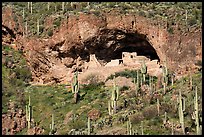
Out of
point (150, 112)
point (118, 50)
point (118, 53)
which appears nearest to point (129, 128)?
point (150, 112)

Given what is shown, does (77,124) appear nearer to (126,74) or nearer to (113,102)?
(113,102)

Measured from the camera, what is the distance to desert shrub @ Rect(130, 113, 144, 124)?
30.8 metres

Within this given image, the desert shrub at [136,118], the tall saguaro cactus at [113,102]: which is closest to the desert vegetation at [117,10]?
the tall saguaro cactus at [113,102]

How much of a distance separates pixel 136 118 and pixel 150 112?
862mm

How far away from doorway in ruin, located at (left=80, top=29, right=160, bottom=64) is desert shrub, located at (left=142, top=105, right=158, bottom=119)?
10224 millimetres

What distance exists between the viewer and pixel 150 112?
103 ft

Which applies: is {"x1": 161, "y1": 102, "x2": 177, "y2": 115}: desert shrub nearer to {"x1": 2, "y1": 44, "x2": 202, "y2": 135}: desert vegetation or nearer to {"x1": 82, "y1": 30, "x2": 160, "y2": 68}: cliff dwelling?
{"x1": 2, "y1": 44, "x2": 202, "y2": 135}: desert vegetation

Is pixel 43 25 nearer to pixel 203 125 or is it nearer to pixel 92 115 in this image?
pixel 92 115

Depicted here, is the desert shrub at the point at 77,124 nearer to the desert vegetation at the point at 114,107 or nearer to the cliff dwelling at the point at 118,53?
the desert vegetation at the point at 114,107

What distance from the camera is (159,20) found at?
41.0 metres

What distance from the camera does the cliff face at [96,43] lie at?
131 feet

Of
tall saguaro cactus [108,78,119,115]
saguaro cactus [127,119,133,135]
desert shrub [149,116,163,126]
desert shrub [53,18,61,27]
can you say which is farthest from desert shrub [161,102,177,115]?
desert shrub [53,18,61,27]

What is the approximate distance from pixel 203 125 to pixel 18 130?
12575mm

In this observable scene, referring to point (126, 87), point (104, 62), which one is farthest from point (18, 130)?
point (104, 62)
